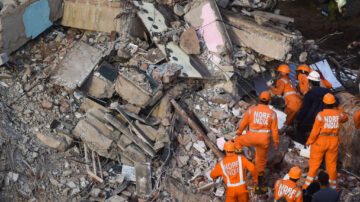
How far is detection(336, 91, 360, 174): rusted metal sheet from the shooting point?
7148mm

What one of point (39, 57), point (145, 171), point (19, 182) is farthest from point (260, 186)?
point (39, 57)

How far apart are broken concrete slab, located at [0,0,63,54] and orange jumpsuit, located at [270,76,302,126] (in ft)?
16.2

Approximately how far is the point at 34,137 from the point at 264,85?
497 centimetres

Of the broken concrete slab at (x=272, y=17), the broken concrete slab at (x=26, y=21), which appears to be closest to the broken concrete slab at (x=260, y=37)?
the broken concrete slab at (x=272, y=17)

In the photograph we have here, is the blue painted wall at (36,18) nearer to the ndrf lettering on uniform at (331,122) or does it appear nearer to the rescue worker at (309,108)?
the rescue worker at (309,108)

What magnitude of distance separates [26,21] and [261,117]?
5094mm

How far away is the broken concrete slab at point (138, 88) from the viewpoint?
7.20m

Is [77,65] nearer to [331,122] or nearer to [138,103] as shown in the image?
[138,103]

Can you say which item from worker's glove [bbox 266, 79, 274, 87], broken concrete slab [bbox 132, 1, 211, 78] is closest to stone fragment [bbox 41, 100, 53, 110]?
broken concrete slab [bbox 132, 1, 211, 78]

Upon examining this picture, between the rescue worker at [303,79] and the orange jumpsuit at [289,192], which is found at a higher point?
the rescue worker at [303,79]

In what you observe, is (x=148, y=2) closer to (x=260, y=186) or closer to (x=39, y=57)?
(x=39, y=57)

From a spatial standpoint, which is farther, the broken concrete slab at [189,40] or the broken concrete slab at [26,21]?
the broken concrete slab at [189,40]

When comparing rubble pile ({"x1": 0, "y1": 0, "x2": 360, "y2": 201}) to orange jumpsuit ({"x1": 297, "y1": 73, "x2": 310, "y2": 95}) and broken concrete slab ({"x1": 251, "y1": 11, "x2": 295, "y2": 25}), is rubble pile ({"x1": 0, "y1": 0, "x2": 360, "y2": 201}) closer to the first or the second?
broken concrete slab ({"x1": 251, "y1": 11, "x2": 295, "y2": 25})

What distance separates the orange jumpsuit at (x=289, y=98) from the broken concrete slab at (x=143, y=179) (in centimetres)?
299
